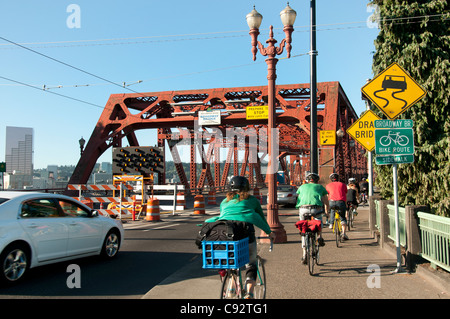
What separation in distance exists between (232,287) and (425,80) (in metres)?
7.01

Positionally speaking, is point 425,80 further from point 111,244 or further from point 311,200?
point 111,244

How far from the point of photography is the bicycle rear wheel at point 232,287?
416cm

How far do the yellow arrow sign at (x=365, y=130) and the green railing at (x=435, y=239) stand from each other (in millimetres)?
5363

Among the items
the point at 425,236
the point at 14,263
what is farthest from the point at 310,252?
the point at 14,263

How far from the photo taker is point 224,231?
401 cm

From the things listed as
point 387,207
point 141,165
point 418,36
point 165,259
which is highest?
point 418,36

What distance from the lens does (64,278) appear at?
684cm
